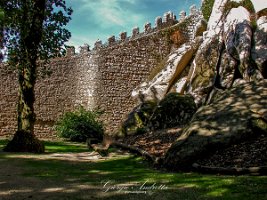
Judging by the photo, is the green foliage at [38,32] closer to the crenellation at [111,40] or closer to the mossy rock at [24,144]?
the mossy rock at [24,144]

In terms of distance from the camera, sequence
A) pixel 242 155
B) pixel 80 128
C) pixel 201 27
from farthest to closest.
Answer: pixel 201 27 < pixel 80 128 < pixel 242 155

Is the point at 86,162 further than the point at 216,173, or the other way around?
the point at 86,162

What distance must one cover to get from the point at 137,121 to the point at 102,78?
7150mm

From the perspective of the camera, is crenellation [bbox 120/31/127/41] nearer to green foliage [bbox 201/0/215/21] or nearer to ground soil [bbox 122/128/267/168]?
green foliage [bbox 201/0/215/21]

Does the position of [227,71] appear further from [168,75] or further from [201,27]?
[201,27]

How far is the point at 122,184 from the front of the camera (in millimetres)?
5809

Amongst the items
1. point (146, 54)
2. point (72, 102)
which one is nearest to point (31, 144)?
point (72, 102)

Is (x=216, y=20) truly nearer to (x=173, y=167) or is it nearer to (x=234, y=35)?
(x=234, y=35)

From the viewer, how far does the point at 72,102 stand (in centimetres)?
2208

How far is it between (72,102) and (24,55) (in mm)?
10402

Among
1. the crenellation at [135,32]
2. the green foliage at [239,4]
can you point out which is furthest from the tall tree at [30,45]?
the crenellation at [135,32]

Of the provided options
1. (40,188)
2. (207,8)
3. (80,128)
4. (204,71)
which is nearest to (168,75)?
(204,71)

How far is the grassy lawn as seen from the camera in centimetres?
494

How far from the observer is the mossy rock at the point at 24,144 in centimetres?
1124
